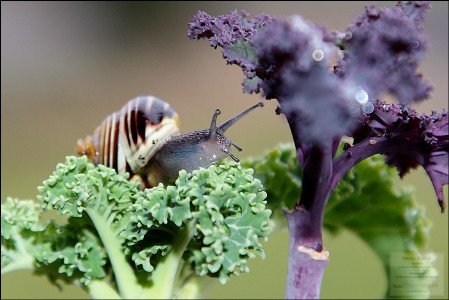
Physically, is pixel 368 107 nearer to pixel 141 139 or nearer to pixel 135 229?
pixel 135 229

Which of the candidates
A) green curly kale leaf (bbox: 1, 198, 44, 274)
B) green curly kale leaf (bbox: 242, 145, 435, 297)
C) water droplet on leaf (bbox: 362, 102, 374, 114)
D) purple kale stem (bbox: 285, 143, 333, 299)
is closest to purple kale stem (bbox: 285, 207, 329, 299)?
purple kale stem (bbox: 285, 143, 333, 299)

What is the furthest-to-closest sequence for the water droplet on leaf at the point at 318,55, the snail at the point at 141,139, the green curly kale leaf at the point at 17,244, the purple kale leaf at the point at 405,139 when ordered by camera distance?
the snail at the point at 141,139
the green curly kale leaf at the point at 17,244
the purple kale leaf at the point at 405,139
the water droplet on leaf at the point at 318,55

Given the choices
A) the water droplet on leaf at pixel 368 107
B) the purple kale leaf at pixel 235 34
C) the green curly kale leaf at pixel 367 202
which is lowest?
the green curly kale leaf at pixel 367 202

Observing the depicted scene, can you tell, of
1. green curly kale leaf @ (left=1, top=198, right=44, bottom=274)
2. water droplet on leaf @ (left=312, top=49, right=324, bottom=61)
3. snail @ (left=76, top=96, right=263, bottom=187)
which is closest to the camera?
water droplet on leaf @ (left=312, top=49, right=324, bottom=61)

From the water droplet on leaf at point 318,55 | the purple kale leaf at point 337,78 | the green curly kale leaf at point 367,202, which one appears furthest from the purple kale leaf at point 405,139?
the green curly kale leaf at point 367,202

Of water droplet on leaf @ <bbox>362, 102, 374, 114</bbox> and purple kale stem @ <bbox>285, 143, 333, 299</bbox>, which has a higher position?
water droplet on leaf @ <bbox>362, 102, 374, 114</bbox>

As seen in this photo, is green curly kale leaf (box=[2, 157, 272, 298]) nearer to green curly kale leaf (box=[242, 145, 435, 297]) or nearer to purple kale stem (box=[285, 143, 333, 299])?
purple kale stem (box=[285, 143, 333, 299])

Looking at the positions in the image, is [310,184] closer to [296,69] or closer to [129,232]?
[296,69]

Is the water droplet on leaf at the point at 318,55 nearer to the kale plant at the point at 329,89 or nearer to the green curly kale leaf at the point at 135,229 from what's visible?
the kale plant at the point at 329,89
